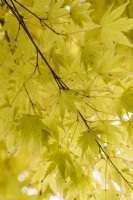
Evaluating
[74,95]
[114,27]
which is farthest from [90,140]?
[114,27]

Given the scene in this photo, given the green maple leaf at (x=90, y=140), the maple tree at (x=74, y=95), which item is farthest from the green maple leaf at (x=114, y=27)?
the green maple leaf at (x=90, y=140)

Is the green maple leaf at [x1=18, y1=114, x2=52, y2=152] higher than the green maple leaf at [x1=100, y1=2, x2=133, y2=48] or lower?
lower

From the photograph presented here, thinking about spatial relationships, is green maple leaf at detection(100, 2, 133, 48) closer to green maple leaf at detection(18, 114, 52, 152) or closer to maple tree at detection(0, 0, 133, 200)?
maple tree at detection(0, 0, 133, 200)

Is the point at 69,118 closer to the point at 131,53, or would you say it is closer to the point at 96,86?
the point at 96,86

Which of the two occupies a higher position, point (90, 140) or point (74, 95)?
point (74, 95)

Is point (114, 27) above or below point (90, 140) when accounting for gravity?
above

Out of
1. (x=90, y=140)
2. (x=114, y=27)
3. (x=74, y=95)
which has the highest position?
(x=114, y=27)

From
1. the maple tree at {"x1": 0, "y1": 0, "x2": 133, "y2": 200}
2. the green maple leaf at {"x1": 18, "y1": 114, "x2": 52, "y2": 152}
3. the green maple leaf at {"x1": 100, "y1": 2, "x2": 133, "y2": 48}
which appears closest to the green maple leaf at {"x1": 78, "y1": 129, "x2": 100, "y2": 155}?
the maple tree at {"x1": 0, "y1": 0, "x2": 133, "y2": 200}

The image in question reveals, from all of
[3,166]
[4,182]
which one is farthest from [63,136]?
[3,166]

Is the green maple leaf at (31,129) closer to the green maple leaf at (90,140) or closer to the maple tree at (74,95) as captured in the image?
the maple tree at (74,95)

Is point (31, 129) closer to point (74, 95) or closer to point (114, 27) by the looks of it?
point (74, 95)

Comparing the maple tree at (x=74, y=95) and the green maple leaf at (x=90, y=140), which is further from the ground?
the maple tree at (x=74, y=95)
